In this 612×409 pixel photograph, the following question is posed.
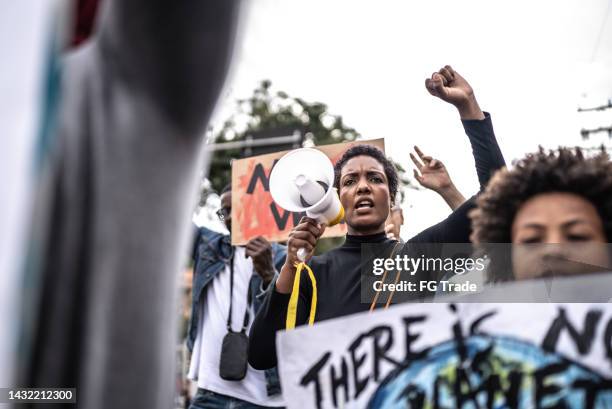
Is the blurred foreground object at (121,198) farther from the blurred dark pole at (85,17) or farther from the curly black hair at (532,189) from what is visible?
the curly black hair at (532,189)

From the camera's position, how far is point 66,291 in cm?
69

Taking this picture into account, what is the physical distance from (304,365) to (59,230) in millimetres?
988

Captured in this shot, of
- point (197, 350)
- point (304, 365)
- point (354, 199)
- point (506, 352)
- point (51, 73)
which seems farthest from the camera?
point (197, 350)

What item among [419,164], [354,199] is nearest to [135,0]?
[354,199]

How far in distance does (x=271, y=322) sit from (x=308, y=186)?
61cm

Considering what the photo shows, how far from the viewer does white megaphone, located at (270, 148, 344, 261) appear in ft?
8.55

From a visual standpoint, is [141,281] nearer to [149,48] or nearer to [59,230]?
[59,230]

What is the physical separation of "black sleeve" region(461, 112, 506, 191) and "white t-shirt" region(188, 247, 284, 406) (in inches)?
65.4

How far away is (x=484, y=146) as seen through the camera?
2186 mm

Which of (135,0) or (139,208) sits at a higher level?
(135,0)

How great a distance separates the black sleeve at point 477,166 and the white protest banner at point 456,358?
73 centimetres

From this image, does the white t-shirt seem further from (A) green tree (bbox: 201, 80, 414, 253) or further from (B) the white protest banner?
(A) green tree (bbox: 201, 80, 414, 253)

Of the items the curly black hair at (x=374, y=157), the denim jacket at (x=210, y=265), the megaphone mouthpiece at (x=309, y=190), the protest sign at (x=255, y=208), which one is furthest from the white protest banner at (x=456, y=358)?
the protest sign at (x=255, y=208)

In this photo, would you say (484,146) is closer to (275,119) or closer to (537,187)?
(537,187)
